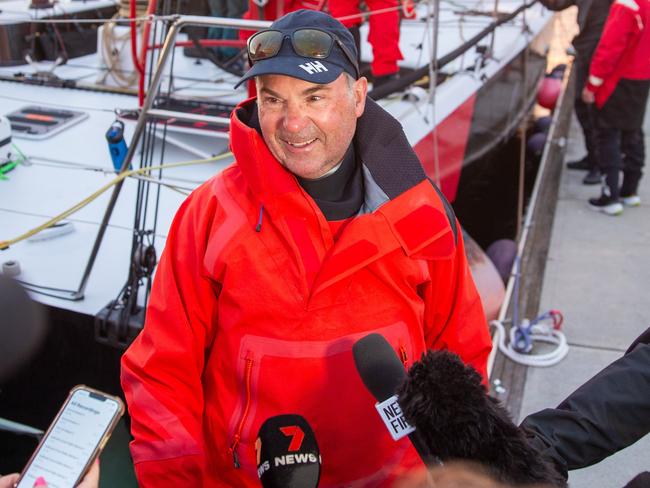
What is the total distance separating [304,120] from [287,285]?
41cm

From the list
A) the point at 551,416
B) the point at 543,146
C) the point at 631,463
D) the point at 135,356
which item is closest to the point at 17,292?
the point at 135,356

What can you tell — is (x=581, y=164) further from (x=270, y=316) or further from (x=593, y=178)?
(x=270, y=316)

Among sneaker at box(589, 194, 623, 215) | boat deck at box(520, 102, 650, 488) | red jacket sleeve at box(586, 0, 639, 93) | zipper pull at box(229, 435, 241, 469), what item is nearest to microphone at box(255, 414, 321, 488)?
zipper pull at box(229, 435, 241, 469)

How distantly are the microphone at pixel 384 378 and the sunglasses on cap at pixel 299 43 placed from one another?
2.39 ft

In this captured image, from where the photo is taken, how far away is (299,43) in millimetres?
1703

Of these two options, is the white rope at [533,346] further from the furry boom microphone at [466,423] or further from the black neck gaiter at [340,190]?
the furry boom microphone at [466,423]

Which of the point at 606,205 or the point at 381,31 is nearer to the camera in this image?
the point at 381,31

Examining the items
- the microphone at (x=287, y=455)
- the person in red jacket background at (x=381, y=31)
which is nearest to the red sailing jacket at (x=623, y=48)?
the person in red jacket background at (x=381, y=31)

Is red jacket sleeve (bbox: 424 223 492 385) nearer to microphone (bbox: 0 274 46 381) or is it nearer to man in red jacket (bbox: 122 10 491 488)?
man in red jacket (bbox: 122 10 491 488)

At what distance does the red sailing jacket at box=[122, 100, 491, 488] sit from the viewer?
67.1 inches

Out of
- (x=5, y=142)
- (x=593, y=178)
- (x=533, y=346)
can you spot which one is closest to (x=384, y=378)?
(x=533, y=346)

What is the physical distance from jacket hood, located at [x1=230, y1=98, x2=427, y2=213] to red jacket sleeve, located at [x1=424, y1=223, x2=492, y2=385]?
0.86 ft

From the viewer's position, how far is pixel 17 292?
268 centimetres

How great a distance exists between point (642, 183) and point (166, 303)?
5.50m
